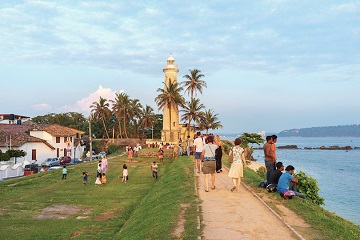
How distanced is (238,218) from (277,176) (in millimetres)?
4281

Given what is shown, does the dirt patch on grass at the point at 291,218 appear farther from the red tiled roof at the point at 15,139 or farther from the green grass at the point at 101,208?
the red tiled roof at the point at 15,139

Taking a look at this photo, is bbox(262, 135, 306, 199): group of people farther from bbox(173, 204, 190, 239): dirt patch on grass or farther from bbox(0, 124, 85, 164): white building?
bbox(0, 124, 85, 164): white building

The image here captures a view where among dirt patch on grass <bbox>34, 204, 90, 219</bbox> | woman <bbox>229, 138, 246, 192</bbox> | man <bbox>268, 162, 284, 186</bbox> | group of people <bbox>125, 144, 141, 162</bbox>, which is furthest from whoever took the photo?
group of people <bbox>125, 144, 141, 162</bbox>

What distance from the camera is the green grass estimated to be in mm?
11727

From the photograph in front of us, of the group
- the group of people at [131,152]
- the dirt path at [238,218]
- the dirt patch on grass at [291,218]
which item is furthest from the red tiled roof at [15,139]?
the dirt patch on grass at [291,218]

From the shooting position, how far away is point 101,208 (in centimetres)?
1830

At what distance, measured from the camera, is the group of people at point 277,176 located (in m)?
13.6

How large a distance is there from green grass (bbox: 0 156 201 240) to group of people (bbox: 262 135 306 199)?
10.4 ft

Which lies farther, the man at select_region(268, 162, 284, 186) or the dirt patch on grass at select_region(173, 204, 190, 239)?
the man at select_region(268, 162, 284, 186)

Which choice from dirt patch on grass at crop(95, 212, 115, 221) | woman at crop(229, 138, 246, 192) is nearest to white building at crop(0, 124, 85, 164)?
dirt patch on grass at crop(95, 212, 115, 221)

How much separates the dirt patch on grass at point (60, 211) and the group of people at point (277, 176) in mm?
8724

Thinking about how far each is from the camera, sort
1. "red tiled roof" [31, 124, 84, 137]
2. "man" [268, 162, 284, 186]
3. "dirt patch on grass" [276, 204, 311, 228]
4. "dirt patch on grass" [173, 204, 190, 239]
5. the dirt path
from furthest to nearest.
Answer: "red tiled roof" [31, 124, 84, 137] < "man" [268, 162, 284, 186] < "dirt patch on grass" [276, 204, 311, 228] < "dirt patch on grass" [173, 204, 190, 239] < the dirt path

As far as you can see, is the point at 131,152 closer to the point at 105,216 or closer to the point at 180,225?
the point at 105,216

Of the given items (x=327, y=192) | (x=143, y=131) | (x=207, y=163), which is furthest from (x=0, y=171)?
(x=143, y=131)
